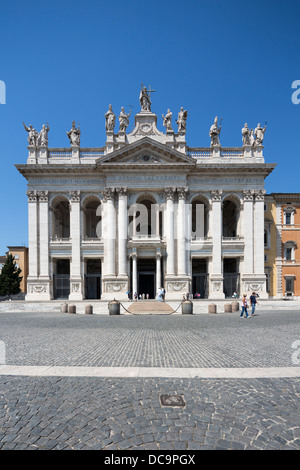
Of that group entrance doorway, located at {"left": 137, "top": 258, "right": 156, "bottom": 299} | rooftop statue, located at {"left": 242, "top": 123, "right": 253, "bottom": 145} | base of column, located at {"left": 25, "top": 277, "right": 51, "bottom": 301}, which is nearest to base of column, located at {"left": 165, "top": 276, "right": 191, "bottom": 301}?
entrance doorway, located at {"left": 137, "top": 258, "right": 156, "bottom": 299}

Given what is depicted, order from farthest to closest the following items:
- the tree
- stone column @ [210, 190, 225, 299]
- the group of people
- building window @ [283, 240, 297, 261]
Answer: the tree → building window @ [283, 240, 297, 261] → stone column @ [210, 190, 225, 299] → the group of people

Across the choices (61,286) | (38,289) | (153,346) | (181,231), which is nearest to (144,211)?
(181,231)

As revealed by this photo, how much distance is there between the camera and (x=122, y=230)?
30453mm

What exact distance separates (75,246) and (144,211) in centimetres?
932

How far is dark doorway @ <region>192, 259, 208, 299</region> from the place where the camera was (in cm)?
3288

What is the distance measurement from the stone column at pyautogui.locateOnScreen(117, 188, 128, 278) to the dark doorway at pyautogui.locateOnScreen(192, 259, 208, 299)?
927 centimetres

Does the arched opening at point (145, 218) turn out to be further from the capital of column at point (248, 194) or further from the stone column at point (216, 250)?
the capital of column at point (248, 194)

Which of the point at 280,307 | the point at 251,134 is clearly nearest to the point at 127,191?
the point at 251,134

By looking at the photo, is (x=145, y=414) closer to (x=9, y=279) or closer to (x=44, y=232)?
(x=44, y=232)

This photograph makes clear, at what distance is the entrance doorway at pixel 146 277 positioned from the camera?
32.4 m

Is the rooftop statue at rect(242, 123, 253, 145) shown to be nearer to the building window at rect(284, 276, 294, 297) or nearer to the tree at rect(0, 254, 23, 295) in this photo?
the building window at rect(284, 276, 294, 297)

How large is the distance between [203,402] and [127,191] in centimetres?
2788
